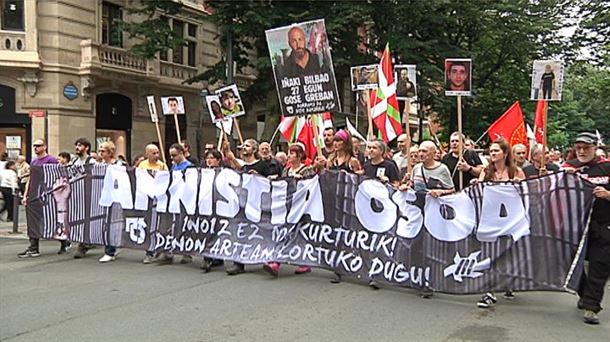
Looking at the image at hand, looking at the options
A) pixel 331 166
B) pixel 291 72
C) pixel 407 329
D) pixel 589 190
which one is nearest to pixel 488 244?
pixel 589 190

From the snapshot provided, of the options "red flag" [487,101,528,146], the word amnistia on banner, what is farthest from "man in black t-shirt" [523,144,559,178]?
the word amnistia on banner

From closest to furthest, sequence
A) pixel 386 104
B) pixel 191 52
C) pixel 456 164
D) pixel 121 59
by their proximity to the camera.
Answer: pixel 456 164
pixel 386 104
pixel 121 59
pixel 191 52

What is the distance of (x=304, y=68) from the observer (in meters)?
9.40

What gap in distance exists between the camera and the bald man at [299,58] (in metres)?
9.33

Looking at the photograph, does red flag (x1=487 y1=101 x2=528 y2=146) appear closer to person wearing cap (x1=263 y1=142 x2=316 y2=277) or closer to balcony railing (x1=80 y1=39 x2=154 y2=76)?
person wearing cap (x1=263 y1=142 x2=316 y2=277)

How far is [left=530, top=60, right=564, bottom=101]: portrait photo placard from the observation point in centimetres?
900

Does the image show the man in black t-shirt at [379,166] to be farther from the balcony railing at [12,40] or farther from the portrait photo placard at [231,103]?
the balcony railing at [12,40]

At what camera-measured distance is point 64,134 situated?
22.7 metres

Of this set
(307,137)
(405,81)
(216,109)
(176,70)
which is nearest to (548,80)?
(405,81)

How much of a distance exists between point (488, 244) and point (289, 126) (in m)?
7.77

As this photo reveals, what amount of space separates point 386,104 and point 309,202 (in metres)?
4.76

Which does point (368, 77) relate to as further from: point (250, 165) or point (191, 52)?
point (191, 52)

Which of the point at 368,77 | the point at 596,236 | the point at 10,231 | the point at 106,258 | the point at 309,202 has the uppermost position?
the point at 368,77

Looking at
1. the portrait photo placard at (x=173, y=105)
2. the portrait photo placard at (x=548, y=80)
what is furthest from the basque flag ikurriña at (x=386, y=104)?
the portrait photo placard at (x=173, y=105)
